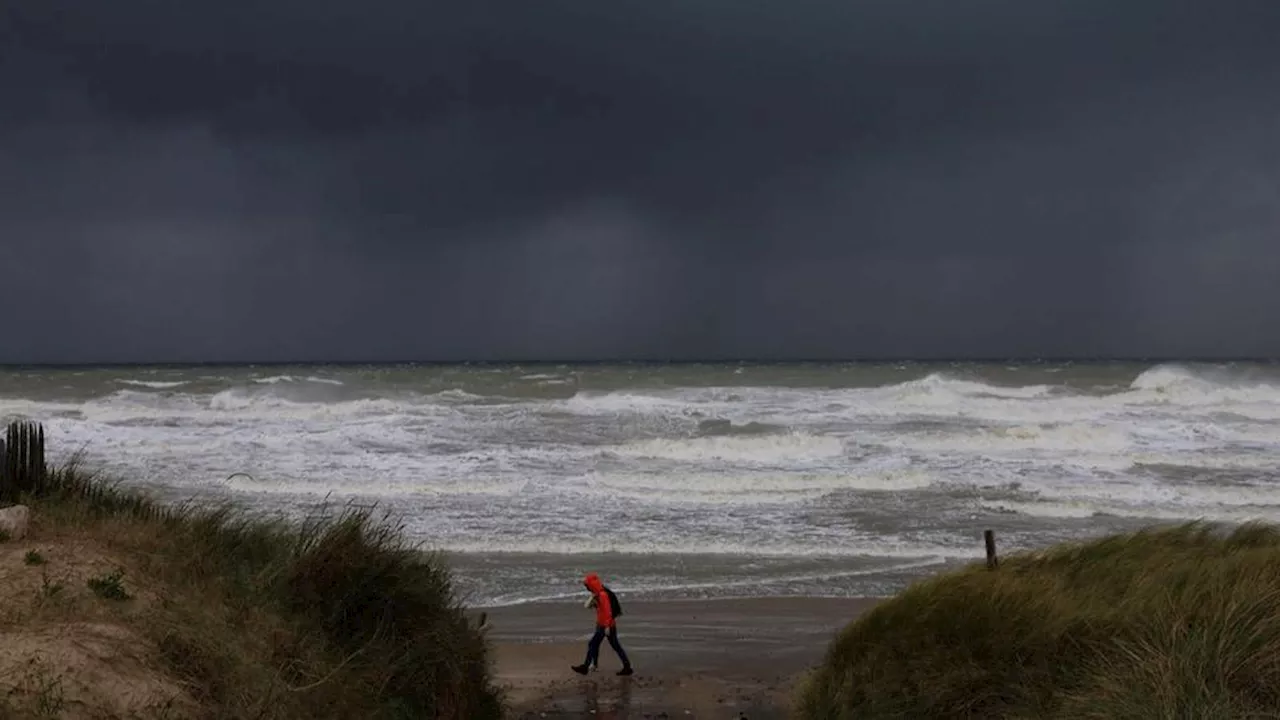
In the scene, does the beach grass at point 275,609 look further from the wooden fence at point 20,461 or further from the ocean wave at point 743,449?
the ocean wave at point 743,449

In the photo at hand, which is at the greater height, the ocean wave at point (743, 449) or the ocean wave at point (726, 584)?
the ocean wave at point (743, 449)

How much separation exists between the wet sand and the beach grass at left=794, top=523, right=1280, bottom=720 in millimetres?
1376

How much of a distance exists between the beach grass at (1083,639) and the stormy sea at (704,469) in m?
5.52

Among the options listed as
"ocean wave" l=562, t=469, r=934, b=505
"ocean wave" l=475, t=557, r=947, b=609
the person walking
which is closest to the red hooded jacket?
the person walking

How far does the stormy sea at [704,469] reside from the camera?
16.8 m

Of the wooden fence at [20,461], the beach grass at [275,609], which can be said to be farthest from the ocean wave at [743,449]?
the wooden fence at [20,461]

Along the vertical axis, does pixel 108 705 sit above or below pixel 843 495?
above

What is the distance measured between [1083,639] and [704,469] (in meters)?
19.2

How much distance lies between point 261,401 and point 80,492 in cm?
4020

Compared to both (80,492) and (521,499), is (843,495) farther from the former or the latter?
(80,492)

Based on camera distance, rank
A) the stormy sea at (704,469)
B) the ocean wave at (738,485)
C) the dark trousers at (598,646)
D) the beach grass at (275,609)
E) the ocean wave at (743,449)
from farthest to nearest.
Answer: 1. the ocean wave at (743,449)
2. the ocean wave at (738,485)
3. the stormy sea at (704,469)
4. the dark trousers at (598,646)
5. the beach grass at (275,609)

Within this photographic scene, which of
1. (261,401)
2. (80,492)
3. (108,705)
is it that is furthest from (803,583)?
(261,401)

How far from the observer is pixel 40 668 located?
4.83 meters

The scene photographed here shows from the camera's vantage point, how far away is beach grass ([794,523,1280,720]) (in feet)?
18.1
